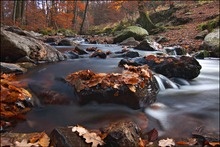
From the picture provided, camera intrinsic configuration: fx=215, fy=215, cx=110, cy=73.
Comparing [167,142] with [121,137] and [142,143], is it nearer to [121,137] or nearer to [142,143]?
[142,143]

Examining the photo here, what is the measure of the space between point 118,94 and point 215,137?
1.51 metres

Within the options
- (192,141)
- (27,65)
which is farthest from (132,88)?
(27,65)

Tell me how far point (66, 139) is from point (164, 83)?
296 centimetres

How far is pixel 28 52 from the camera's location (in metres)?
5.51

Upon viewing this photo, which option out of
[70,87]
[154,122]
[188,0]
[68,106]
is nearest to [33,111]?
[68,106]

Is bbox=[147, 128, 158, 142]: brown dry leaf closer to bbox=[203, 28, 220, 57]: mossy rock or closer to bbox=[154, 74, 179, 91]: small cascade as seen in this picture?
bbox=[154, 74, 179, 91]: small cascade

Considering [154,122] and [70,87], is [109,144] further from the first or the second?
[70,87]

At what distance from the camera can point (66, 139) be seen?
2.25 metres

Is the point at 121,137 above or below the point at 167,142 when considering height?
above

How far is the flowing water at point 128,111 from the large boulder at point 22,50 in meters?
1.05

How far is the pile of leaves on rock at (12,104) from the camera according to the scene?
288 centimetres

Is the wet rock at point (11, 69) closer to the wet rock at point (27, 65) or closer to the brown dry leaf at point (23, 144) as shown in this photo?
the wet rock at point (27, 65)

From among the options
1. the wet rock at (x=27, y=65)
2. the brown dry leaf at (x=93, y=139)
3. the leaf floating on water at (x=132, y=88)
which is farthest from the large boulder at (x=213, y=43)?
the brown dry leaf at (x=93, y=139)

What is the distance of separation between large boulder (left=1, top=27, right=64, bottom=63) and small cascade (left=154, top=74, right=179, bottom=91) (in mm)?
2974
